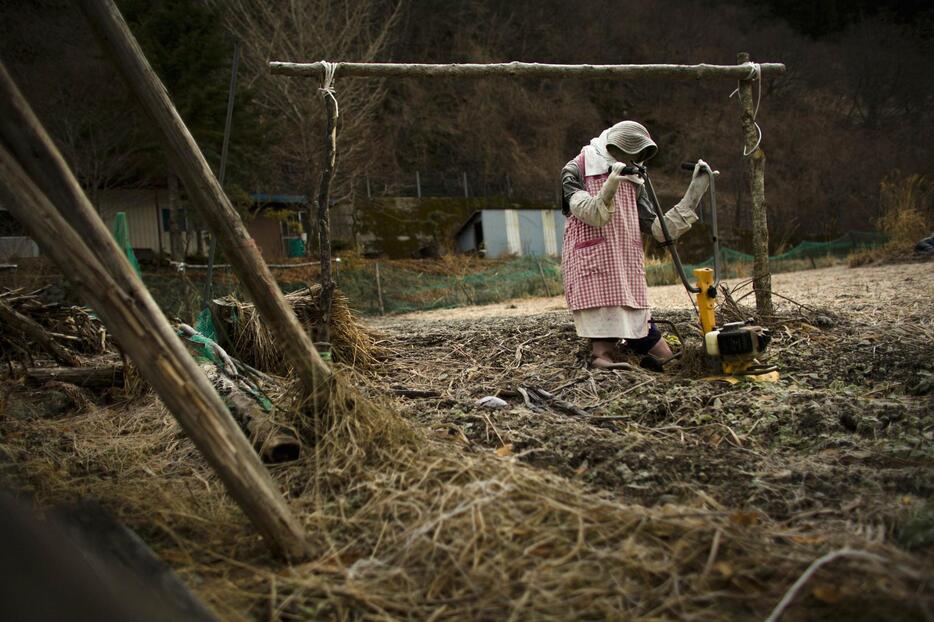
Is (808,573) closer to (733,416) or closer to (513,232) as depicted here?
(733,416)

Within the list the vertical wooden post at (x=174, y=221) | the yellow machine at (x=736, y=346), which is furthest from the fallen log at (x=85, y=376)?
the vertical wooden post at (x=174, y=221)

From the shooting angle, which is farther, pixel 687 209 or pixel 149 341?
pixel 687 209

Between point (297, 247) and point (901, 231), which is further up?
point (297, 247)

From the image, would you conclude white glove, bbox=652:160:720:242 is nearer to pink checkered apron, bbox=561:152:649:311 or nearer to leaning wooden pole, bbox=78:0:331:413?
pink checkered apron, bbox=561:152:649:311

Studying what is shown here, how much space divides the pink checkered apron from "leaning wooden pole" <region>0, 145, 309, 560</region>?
3094 mm

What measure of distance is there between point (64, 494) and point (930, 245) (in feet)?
48.0

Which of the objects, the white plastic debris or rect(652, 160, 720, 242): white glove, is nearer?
the white plastic debris

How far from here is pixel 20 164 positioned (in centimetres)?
206

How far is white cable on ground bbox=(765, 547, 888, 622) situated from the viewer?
149cm

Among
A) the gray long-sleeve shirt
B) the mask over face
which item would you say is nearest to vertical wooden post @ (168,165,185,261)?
the gray long-sleeve shirt

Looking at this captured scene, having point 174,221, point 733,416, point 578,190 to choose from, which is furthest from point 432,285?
point 733,416

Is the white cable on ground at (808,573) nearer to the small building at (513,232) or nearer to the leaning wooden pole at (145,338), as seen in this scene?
the leaning wooden pole at (145,338)

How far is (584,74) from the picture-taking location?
5094 mm

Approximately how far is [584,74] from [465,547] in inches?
163
